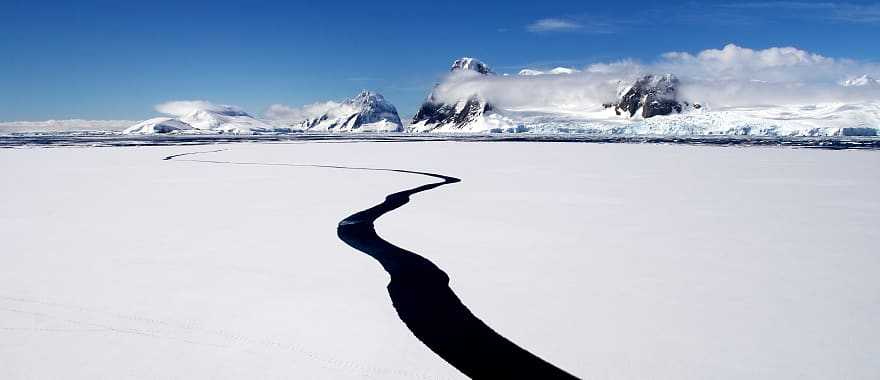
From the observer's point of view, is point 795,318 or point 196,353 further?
point 795,318

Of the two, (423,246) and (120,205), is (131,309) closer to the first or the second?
(423,246)

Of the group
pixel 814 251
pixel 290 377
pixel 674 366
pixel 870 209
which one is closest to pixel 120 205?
pixel 290 377

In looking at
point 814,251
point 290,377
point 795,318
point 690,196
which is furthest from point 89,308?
point 690,196

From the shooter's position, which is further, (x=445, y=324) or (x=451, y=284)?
(x=451, y=284)

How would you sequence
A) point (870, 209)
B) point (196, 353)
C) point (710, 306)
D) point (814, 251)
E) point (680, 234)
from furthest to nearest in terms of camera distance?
point (870, 209), point (680, 234), point (814, 251), point (710, 306), point (196, 353)

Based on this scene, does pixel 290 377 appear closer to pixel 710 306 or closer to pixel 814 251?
pixel 710 306

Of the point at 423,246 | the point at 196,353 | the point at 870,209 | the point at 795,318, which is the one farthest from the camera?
the point at 870,209
